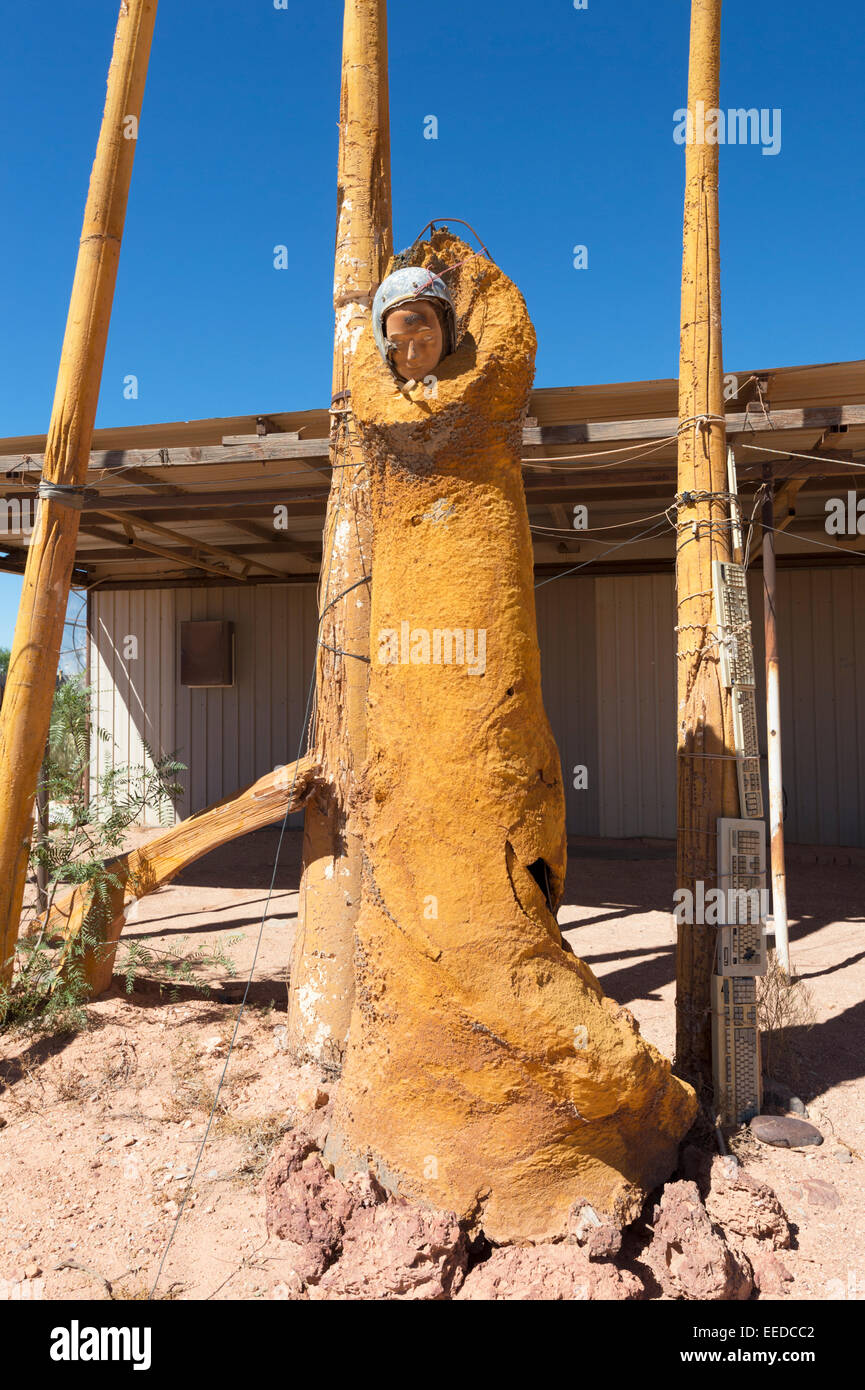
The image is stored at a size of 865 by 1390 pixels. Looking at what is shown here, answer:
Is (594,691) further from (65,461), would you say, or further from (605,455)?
(65,461)

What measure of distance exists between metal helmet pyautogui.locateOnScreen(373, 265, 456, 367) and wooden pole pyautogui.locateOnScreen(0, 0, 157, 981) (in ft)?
9.49

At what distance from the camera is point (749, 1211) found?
2.92 meters

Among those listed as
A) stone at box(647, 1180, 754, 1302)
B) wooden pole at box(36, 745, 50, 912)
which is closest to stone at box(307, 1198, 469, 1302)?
stone at box(647, 1180, 754, 1302)

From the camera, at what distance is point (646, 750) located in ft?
34.0

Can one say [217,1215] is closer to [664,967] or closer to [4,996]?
[4,996]

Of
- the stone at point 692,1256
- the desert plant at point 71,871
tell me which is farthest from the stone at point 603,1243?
the desert plant at point 71,871

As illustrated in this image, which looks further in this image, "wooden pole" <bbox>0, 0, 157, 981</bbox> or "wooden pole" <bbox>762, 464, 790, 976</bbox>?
"wooden pole" <bbox>762, 464, 790, 976</bbox>

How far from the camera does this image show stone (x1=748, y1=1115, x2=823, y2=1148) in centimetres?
367

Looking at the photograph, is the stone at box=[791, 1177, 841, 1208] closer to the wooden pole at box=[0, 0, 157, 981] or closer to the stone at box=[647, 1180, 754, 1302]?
the stone at box=[647, 1180, 754, 1302]

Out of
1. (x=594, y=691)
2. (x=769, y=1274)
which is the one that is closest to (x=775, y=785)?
(x=769, y=1274)

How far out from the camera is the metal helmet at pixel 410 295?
2648 millimetres

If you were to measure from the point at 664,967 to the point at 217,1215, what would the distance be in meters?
3.99

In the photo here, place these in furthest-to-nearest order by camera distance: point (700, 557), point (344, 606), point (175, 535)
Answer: point (175, 535) → point (344, 606) → point (700, 557)

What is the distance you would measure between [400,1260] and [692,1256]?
915mm
